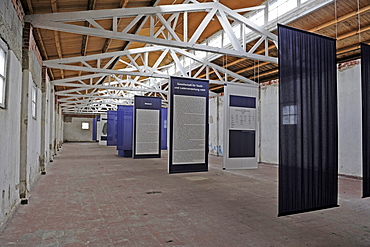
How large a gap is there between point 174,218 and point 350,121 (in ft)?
24.6

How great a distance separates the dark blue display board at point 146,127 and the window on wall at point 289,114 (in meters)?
9.77

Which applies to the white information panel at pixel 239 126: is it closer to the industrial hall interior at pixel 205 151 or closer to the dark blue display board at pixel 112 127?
the industrial hall interior at pixel 205 151

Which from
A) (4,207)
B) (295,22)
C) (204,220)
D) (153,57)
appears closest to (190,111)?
(295,22)

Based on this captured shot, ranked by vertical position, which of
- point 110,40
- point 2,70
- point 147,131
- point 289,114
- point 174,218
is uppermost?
point 110,40

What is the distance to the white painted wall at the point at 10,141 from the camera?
12.7ft

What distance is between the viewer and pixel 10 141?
4.27 metres

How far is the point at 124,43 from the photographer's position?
385 inches

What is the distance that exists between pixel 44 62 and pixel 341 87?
10.2 m

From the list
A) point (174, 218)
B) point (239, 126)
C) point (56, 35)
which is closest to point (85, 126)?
point (239, 126)

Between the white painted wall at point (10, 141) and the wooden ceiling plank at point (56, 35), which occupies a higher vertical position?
the wooden ceiling plank at point (56, 35)

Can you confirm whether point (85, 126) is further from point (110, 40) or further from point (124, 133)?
point (110, 40)

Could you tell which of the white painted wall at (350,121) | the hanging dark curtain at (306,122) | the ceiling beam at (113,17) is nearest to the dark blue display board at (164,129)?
the ceiling beam at (113,17)

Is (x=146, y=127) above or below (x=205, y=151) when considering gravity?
above

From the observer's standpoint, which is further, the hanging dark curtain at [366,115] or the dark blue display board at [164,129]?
the dark blue display board at [164,129]
